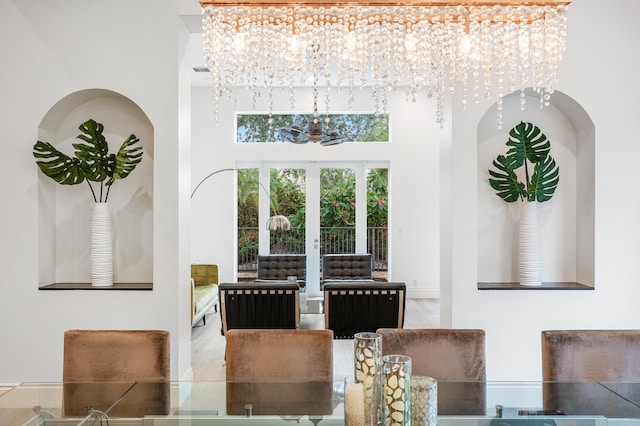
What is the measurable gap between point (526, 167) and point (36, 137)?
381cm

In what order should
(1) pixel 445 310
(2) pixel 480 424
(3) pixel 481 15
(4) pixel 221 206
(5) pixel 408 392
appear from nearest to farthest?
1. (5) pixel 408 392
2. (2) pixel 480 424
3. (3) pixel 481 15
4. (1) pixel 445 310
5. (4) pixel 221 206

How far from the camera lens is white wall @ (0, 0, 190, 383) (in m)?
3.72

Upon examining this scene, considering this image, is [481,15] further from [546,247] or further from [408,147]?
[408,147]

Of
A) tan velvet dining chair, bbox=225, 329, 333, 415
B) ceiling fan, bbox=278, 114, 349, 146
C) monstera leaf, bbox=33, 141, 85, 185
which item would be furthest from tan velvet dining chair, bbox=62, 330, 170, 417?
ceiling fan, bbox=278, 114, 349, 146

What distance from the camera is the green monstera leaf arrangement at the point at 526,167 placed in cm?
386

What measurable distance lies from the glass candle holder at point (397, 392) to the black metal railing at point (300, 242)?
6.68 meters

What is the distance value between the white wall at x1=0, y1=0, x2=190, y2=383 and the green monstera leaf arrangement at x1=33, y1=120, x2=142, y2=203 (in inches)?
6.6

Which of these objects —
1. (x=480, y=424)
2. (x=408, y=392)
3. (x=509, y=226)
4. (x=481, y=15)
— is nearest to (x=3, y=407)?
(x=408, y=392)

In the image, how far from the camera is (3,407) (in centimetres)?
185

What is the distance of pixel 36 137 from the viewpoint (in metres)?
3.74

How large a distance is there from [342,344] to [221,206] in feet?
11.3

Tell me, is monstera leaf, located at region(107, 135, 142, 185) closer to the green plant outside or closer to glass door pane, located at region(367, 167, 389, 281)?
the green plant outside

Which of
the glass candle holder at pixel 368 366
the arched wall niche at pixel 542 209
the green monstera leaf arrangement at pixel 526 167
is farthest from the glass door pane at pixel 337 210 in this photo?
the glass candle holder at pixel 368 366

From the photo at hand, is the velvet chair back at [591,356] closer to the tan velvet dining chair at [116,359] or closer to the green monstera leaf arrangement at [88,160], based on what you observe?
the tan velvet dining chair at [116,359]
